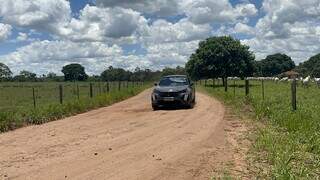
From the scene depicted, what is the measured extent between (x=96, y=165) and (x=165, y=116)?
1154cm

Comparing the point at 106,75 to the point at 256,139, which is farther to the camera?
the point at 106,75

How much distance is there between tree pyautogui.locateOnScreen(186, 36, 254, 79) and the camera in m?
72.9

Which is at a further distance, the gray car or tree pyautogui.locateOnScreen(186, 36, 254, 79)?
tree pyautogui.locateOnScreen(186, 36, 254, 79)

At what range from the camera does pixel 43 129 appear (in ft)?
59.2

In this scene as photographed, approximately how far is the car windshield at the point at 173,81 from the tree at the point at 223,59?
44773mm

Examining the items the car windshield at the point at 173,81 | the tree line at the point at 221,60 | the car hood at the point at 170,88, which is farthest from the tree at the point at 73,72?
the car hood at the point at 170,88

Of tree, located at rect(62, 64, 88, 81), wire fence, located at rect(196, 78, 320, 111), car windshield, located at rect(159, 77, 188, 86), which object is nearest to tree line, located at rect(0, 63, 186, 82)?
tree, located at rect(62, 64, 88, 81)

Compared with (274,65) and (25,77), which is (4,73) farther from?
(274,65)

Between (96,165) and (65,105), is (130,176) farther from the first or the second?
(65,105)

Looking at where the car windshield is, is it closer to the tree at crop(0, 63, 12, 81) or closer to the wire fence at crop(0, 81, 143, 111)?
the wire fence at crop(0, 81, 143, 111)

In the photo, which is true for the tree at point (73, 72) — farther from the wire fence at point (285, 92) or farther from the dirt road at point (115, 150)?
the dirt road at point (115, 150)

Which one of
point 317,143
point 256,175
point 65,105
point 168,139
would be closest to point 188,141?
point 168,139

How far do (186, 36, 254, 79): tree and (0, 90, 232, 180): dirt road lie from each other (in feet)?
176

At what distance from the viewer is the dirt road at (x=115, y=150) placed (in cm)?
995
